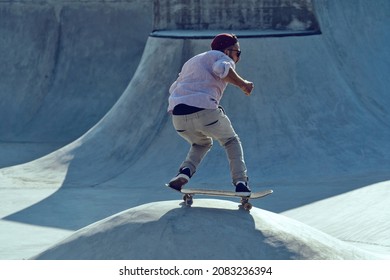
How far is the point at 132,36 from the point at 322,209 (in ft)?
29.6

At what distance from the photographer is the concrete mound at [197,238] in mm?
7309

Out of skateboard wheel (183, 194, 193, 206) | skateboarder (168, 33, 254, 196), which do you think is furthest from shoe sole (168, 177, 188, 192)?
skateboard wheel (183, 194, 193, 206)

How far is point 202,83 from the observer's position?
759 cm

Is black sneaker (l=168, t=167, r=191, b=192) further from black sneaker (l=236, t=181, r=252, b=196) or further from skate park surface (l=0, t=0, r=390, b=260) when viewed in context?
black sneaker (l=236, t=181, r=252, b=196)

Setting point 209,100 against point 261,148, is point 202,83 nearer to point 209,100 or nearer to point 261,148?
point 209,100

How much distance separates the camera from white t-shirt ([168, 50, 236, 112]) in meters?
7.54

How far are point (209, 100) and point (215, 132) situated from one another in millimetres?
247

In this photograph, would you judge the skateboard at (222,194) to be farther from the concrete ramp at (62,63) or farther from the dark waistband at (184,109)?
the concrete ramp at (62,63)

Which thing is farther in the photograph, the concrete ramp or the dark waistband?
the concrete ramp

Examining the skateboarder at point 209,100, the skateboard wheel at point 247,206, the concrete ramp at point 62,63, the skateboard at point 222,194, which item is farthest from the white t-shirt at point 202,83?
the concrete ramp at point 62,63

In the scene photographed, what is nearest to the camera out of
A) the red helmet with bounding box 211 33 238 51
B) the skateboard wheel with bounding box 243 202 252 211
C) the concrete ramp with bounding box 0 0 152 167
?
the red helmet with bounding box 211 33 238 51

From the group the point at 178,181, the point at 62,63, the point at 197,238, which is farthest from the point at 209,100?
the point at 62,63

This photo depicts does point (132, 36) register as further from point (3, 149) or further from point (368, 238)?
point (368, 238)

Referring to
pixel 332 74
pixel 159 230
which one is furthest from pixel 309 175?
pixel 159 230
